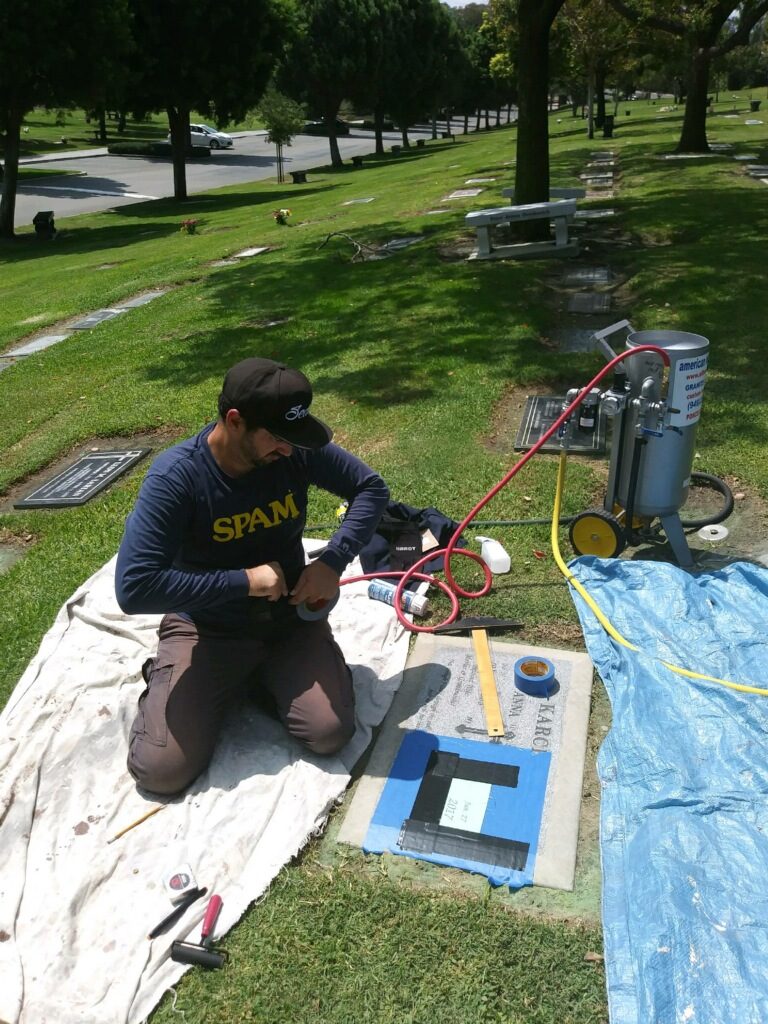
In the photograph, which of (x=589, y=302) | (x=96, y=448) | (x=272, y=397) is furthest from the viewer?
(x=589, y=302)

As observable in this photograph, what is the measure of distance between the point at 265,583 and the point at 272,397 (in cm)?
70

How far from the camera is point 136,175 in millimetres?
35844

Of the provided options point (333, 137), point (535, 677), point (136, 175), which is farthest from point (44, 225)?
point (535, 677)

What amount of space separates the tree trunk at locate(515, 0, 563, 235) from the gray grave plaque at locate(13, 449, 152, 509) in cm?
715

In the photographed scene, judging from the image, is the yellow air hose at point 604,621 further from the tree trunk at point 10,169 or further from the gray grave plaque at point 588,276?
the tree trunk at point 10,169

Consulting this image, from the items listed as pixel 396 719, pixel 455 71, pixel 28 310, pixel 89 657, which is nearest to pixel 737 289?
pixel 396 719

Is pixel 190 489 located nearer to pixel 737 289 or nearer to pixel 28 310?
pixel 737 289

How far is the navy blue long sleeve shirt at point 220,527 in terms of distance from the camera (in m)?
2.84

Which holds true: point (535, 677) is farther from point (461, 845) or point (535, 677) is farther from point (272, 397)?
point (272, 397)

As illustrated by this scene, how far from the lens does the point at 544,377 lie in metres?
6.60

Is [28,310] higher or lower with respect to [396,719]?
higher

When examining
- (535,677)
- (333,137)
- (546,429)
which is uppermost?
(333,137)

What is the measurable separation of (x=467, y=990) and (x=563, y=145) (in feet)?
95.6

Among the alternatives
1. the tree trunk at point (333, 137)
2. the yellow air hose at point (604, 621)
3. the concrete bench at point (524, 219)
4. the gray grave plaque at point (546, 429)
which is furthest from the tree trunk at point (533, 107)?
the tree trunk at point (333, 137)
